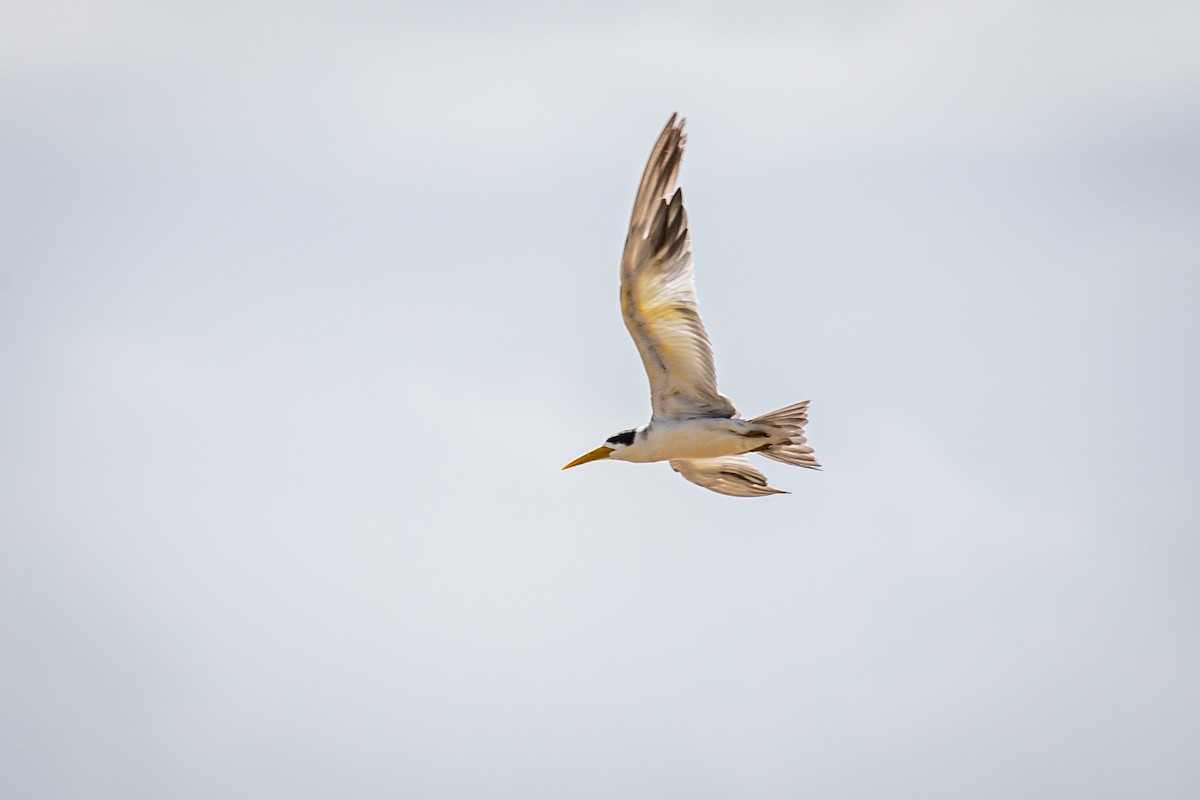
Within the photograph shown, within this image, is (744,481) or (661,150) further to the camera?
(744,481)

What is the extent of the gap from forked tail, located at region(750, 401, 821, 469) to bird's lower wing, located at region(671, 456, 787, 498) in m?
1.50

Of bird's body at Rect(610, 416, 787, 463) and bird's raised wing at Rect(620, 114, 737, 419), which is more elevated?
bird's raised wing at Rect(620, 114, 737, 419)

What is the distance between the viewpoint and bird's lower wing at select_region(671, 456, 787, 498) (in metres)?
19.5

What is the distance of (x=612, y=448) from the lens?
1856 centimetres

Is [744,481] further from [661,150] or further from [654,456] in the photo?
[661,150]

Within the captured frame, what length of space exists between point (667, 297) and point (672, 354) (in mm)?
731

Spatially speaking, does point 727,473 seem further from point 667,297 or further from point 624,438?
Result: point 667,297

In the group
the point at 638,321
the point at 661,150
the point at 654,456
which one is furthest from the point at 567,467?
the point at 661,150

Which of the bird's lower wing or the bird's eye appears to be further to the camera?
the bird's lower wing

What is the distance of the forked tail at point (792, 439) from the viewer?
56.9ft

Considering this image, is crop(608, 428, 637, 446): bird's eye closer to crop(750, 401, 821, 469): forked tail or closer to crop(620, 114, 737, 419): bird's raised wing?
crop(620, 114, 737, 419): bird's raised wing

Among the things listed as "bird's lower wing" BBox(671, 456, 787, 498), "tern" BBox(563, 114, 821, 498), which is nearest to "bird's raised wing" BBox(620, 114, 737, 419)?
"tern" BBox(563, 114, 821, 498)

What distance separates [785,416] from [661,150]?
10.2 ft

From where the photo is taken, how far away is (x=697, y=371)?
57.8ft
